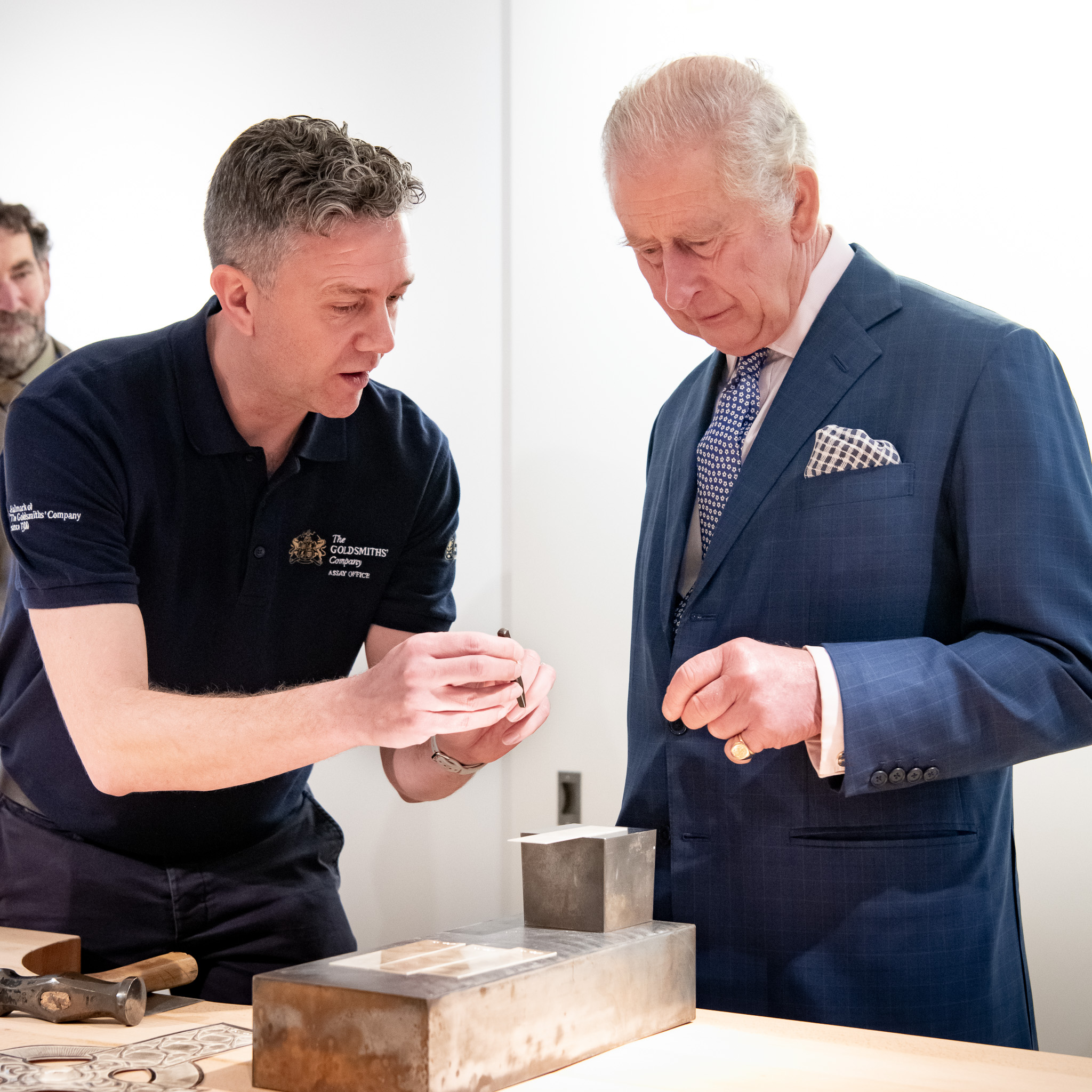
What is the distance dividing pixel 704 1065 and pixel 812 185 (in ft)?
4.01

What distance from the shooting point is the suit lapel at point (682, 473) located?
1.84m

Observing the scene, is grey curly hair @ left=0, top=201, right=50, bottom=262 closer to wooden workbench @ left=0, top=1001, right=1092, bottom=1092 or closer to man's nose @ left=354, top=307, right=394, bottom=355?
man's nose @ left=354, top=307, right=394, bottom=355

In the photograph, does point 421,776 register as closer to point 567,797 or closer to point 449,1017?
point 449,1017

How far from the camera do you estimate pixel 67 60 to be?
298cm

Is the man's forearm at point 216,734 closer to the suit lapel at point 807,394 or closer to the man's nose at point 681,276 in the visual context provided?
the suit lapel at point 807,394

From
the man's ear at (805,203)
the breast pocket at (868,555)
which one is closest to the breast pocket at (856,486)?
the breast pocket at (868,555)

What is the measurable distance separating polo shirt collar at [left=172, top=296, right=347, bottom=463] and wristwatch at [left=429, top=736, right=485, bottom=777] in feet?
1.75

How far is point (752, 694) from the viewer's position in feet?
4.75

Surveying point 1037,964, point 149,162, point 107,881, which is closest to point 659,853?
point 107,881

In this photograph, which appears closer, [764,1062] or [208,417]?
[764,1062]

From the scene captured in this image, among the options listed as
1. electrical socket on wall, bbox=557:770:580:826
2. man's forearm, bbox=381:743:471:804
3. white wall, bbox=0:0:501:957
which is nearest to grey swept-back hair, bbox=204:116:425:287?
man's forearm, bbox=381:743:471:804

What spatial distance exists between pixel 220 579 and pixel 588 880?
89 centimetres

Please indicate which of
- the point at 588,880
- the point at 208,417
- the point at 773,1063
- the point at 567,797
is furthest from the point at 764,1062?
the point at 567,797

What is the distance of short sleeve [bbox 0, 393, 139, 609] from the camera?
174 cm
